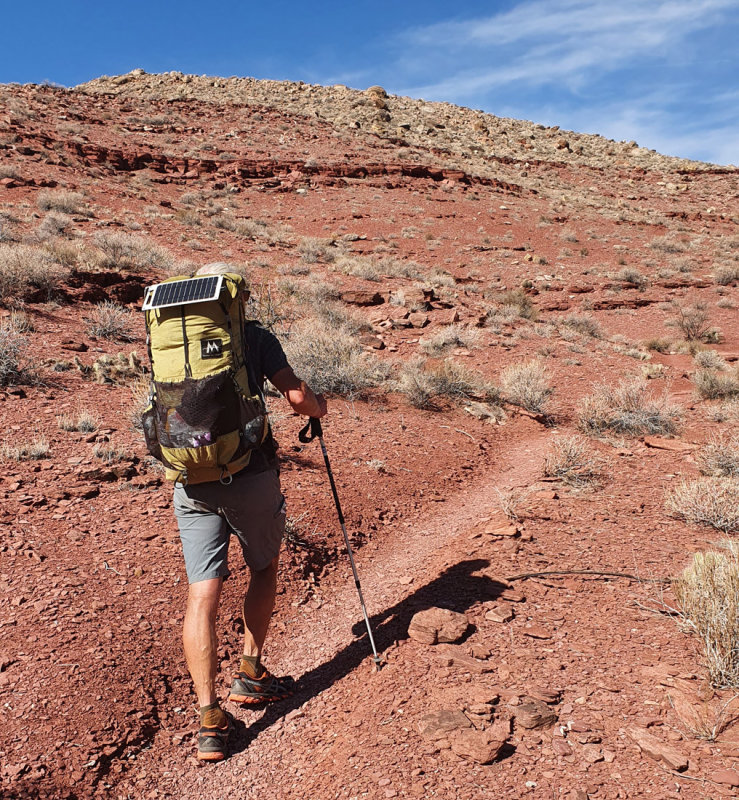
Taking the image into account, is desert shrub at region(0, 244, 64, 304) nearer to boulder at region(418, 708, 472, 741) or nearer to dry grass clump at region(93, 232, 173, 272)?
dry grass clump at region(93, 232, 173, 272)

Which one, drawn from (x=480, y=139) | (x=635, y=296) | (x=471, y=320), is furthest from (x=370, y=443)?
(x=480, y=139)

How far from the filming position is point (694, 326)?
1393cm

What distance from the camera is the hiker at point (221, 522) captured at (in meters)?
2.49

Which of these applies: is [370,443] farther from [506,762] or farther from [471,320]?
[471,320]

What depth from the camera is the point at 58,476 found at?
454 centimetres

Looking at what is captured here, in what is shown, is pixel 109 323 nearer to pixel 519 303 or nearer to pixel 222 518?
pixel 222 518

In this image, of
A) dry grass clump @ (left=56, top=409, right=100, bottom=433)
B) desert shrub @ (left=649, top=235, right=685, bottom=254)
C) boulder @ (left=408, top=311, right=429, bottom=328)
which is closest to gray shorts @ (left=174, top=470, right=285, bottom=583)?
dry grass clump @ (left=56, top=409, right=100, bottom=433)

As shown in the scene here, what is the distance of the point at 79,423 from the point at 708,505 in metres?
5.63

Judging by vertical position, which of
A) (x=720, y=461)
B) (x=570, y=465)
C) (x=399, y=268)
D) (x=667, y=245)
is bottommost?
(x=720, y=461)

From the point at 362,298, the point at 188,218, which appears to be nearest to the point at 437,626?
the point at 362,298

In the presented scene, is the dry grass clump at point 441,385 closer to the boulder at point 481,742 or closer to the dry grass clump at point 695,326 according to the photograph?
the boulder at point 481,742

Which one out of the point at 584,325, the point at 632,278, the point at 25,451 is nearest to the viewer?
the point at 25,451

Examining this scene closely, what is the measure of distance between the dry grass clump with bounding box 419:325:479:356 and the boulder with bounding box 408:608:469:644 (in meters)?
7.39

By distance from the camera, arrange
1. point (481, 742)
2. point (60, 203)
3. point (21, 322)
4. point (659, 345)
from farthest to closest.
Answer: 1. point (60, 203)
2. point (659, 345)
3. point (21, 322)
4. point (481, 742)
